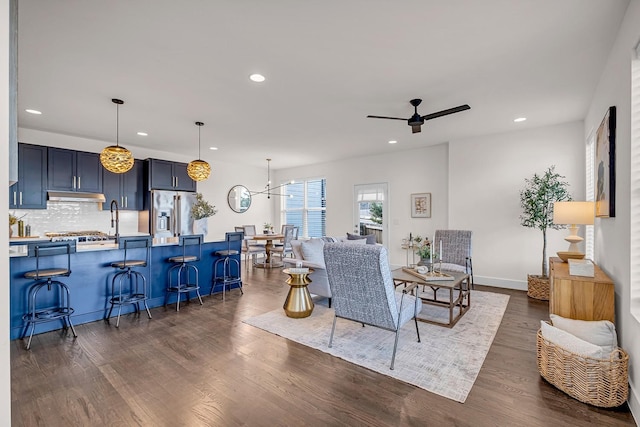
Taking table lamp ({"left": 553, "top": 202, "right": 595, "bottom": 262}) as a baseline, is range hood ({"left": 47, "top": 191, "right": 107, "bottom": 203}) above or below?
above

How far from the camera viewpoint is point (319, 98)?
12.3ft

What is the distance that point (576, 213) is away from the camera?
3.14 metres

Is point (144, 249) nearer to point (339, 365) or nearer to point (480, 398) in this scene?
point (339, 365)

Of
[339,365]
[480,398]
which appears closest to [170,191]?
[339,365]

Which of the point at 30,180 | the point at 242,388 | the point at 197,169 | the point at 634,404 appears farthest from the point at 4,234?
the point at 30,180

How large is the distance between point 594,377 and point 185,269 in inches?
187

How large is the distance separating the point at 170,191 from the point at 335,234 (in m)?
4.11

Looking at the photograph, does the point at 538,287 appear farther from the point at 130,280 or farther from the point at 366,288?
the point at 130,280

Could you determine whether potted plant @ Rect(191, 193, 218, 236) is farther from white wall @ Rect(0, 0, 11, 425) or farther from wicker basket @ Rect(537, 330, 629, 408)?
wicker basket @ Rect(537, 330, 629, 408)

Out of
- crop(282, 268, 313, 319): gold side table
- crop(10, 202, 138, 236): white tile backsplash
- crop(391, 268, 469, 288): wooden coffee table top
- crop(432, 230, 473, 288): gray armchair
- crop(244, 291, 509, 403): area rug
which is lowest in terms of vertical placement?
crop(244, 291, 509, 403): area rug

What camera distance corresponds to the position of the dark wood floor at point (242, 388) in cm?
195

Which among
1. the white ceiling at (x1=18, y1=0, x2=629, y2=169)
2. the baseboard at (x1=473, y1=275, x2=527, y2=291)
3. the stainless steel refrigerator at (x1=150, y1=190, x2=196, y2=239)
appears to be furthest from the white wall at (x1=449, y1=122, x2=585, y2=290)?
the stainless steel refrigerator at (x1=150, y1=190, x2=196, y2=239)

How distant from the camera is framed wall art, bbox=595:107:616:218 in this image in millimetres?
2484

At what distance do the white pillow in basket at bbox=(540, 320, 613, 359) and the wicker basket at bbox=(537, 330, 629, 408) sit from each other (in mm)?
31
